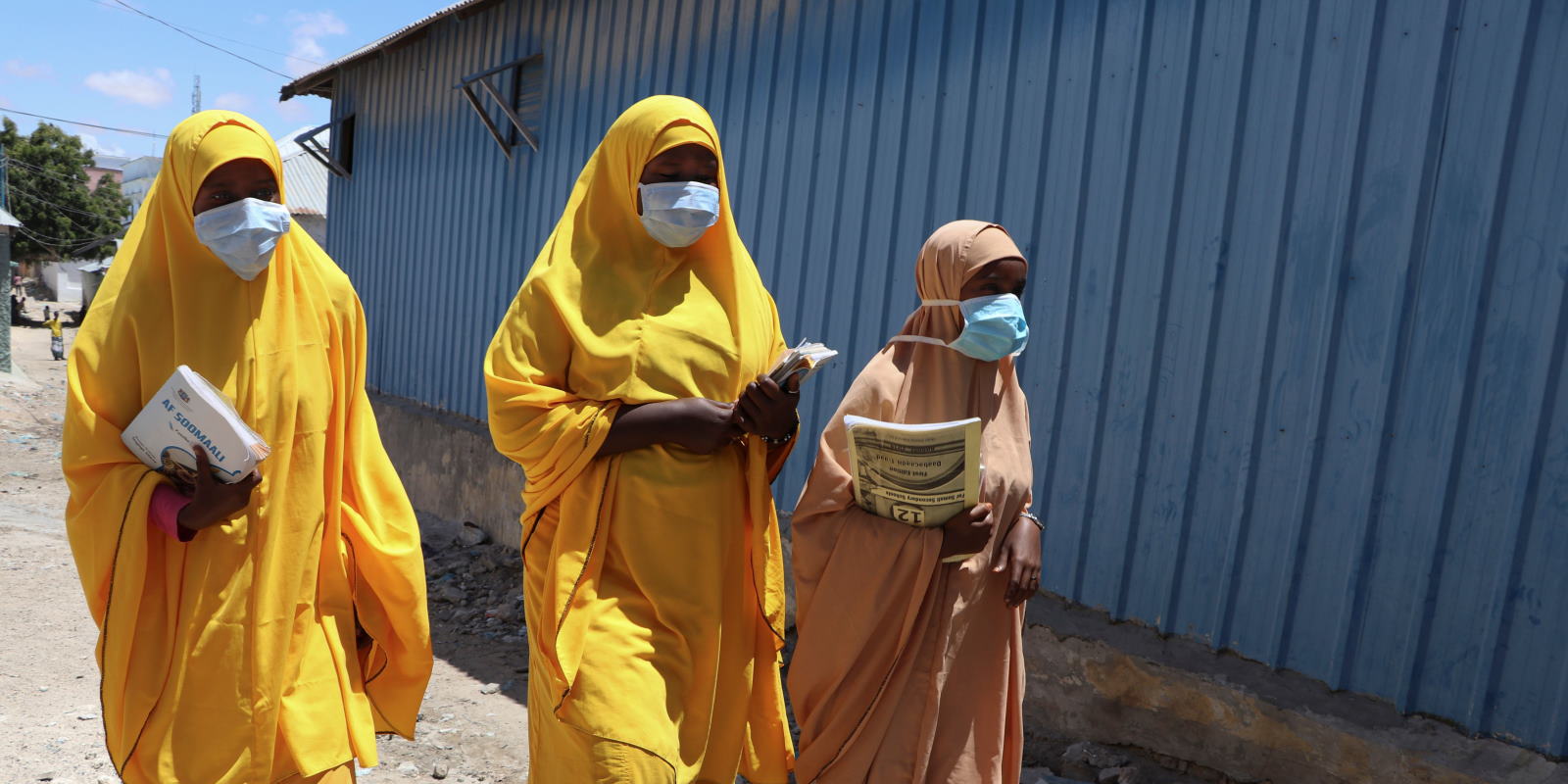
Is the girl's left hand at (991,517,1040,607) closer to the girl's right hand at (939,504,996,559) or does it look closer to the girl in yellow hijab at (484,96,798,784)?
the girl's right hand at (939,504,996,559)

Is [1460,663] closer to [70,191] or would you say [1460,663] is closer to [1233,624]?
[1233,624]

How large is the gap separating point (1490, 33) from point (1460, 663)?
1713 millimetres

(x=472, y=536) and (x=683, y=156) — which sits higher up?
(x=683, y=156)

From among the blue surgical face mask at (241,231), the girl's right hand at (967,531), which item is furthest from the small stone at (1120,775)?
the blue surgical face mask at (241,231)

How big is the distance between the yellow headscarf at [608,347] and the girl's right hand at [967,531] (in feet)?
1.30

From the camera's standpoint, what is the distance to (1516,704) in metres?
2.93

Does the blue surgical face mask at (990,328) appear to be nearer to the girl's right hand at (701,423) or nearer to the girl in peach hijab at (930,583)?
the girl in peach hijab at (930,583)

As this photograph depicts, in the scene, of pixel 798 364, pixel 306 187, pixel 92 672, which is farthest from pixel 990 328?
pixel 306 187

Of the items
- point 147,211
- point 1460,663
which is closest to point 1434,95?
point 1460,663

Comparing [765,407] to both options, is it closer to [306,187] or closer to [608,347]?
[608,347]

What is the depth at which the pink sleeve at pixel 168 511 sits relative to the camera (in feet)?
7.30

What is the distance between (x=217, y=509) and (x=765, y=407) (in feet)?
3.68

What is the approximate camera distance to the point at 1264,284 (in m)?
3.44

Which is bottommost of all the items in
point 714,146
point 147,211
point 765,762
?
point 765,762
